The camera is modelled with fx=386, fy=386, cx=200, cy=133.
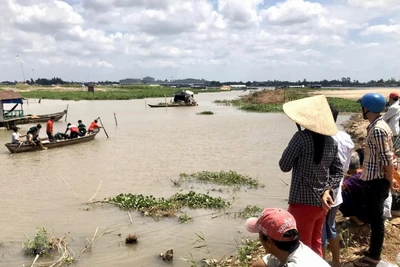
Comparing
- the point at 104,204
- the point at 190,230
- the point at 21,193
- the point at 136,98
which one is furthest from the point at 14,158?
the point at 136,98

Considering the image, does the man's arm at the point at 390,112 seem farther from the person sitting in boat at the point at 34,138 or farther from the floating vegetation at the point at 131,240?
the person sitting in boat at the point at 34,138

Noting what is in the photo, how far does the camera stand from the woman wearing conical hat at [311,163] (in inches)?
127

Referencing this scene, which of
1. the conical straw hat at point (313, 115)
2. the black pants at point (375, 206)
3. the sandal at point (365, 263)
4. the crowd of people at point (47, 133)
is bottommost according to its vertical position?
the crowd of people at point (47, 133)

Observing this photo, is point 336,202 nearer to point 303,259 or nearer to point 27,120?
point 303,259

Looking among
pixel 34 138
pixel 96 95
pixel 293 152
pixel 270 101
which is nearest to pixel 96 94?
pixel 96 95

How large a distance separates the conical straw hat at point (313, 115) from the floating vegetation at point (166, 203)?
4.85m

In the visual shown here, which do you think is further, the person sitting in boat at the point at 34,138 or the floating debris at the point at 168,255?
the person sitting in boat at the point at 34,138

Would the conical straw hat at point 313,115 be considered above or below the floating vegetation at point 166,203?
above

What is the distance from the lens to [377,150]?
12.1 feet

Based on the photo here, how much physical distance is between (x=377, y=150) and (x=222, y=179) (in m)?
7.02

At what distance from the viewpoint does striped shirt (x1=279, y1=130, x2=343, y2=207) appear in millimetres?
3229

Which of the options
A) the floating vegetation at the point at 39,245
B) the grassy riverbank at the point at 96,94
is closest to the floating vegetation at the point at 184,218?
the floating vegetation at the point at 39,245

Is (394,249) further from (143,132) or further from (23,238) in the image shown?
(143,132)

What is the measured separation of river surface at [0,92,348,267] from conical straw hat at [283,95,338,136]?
3.24 m
